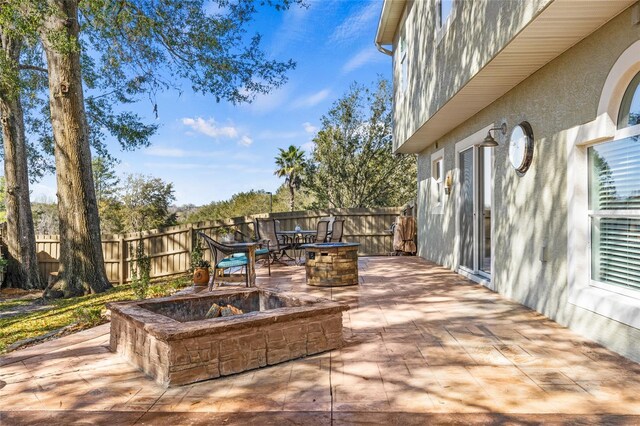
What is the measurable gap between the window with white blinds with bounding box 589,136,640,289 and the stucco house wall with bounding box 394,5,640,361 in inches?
8.9

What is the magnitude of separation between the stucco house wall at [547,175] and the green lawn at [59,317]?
4.68 meters

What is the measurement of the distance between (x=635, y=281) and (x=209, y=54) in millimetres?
8213

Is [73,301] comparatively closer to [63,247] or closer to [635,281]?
[63,247]

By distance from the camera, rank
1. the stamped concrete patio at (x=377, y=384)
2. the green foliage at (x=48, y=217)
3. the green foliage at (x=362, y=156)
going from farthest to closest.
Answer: the green foliage at (x=48, y=217) < the green foliage at (x=362, y=156) < the stamped concrete patio at (x=377, y=384)

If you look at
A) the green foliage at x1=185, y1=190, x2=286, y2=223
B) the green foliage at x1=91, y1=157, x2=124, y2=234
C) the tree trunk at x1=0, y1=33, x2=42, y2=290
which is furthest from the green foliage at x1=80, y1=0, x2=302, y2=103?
the green foliage at x1=185, y1=190, x2=286, y2=223

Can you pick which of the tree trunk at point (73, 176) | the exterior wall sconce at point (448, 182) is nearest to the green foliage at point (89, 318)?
the tree trunk at point (73, 176)

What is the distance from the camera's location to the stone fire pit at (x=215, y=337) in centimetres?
291

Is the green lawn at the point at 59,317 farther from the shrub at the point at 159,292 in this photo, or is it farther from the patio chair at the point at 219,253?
the patio chair at the point at 219,253

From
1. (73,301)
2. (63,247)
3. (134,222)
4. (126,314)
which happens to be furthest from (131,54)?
(134,222)

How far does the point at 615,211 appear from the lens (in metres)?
3.63

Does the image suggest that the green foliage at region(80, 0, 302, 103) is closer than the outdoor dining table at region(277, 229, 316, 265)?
Yes

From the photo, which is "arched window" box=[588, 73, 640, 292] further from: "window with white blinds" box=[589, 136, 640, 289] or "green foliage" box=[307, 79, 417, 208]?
"green foliage" box=[307, 79, 417, 208]

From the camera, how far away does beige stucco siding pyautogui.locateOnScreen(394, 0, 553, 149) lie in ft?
13.3

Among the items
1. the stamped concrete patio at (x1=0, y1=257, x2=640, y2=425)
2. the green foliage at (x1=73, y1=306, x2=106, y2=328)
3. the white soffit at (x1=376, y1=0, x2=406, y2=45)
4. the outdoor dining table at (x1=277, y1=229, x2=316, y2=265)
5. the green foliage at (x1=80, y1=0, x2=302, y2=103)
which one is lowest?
the green foliage at (x1=73, y1=306, x2=106, y2=328)
